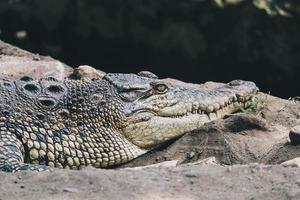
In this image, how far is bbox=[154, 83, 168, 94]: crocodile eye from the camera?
25.6 ft

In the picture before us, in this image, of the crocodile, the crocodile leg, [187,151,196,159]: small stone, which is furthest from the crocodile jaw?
the crocodile leg

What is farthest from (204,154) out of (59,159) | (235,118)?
(59,159)

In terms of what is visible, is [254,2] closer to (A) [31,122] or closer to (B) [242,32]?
(B) [242,32]

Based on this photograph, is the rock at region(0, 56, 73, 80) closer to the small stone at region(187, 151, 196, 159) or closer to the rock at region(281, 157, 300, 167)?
the small stone at region(187, 151, 196, 159)

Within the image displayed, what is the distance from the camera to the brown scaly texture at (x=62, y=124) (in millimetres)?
7094

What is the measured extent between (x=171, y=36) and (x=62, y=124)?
29.2 ft

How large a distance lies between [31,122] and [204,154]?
1.38 m

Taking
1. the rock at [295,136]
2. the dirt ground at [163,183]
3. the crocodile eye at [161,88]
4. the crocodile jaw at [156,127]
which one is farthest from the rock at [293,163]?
the crocodile eye at [161,88]

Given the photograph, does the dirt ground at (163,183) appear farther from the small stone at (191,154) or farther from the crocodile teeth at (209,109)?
the crocodile teeth at (209,109)

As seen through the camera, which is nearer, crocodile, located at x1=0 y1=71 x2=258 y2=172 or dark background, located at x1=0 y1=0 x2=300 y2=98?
crocodile, located at x1=0 y1=71 x2=258 y2=172

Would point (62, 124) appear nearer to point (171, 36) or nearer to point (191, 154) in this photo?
point (191, 154)

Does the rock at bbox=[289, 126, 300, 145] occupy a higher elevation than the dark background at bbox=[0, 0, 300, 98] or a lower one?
lower

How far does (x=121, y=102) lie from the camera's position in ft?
24.8

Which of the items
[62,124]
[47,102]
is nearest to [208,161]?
[62,124]
